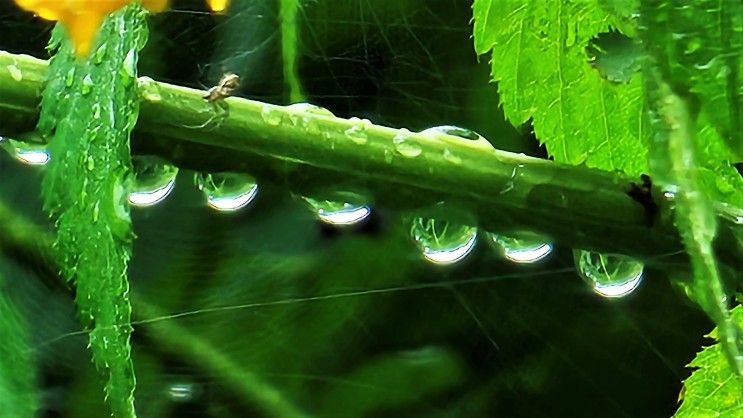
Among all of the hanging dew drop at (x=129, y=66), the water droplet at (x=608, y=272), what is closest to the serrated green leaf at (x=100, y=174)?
the hanging dew drop at (x=129, y=66)

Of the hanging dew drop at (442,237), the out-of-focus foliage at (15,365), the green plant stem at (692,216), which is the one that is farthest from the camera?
the out-of-focus foliage at (15,365)

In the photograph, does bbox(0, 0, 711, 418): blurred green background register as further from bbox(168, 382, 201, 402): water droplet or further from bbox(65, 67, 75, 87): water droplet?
bbox(65, 67, 75, 87): water droplet

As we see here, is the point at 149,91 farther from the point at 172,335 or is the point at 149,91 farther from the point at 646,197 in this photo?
the point at 172,335

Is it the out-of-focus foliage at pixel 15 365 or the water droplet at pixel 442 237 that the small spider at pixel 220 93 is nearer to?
the water droplet at pixel 442 237

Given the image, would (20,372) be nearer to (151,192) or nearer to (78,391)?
(78,391)

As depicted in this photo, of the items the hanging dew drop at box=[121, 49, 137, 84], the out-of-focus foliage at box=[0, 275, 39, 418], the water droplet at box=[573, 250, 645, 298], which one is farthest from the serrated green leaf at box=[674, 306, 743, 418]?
the out-of-focus foliage at box=[0, 275, 39, 418]

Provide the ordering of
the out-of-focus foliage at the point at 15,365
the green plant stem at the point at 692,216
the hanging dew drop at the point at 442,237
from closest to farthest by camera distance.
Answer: the green plant stem at the point at 692,216
the hanging dew drop at the point at 442,237
the out-of-focus foliage at the point at 15,365
